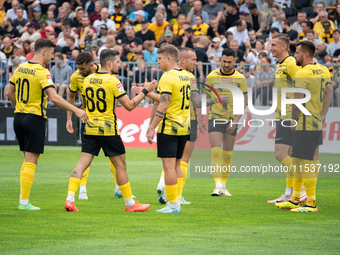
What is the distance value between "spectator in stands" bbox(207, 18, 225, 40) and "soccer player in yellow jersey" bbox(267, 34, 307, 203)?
1150 cm

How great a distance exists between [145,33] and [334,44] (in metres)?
7.05

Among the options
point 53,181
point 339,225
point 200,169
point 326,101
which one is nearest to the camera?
point 339,225

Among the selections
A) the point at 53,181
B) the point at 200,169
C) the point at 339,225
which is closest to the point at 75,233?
the point at 339,225

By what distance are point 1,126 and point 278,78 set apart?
454 inches

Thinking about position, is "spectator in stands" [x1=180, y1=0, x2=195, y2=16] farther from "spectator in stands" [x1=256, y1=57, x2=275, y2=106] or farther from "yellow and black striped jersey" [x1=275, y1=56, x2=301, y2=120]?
"yellow and black striped jersey" [x1=275, y1=56, x2=301, y2=120]

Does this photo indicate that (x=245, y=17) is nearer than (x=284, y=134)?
Answer: No

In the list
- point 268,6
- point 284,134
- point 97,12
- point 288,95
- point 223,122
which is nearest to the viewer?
point 288,95

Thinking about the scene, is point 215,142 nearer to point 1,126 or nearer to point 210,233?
point 210,233

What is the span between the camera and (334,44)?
18094 millimetres

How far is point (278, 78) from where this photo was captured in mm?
8555

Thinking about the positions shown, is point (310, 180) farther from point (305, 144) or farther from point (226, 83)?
point (226, 83)

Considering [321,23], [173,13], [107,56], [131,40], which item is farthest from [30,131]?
[173,13]

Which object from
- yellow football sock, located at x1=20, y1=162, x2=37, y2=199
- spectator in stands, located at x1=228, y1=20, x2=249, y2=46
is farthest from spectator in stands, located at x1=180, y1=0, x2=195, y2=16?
yellow football sock, located at x1=20, y1=162, x2=37, y2=199

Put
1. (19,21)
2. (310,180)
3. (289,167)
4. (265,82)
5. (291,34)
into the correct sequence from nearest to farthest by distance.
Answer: (310,180) → (289,167) → (265,82) → (291,34) → (19,21)
